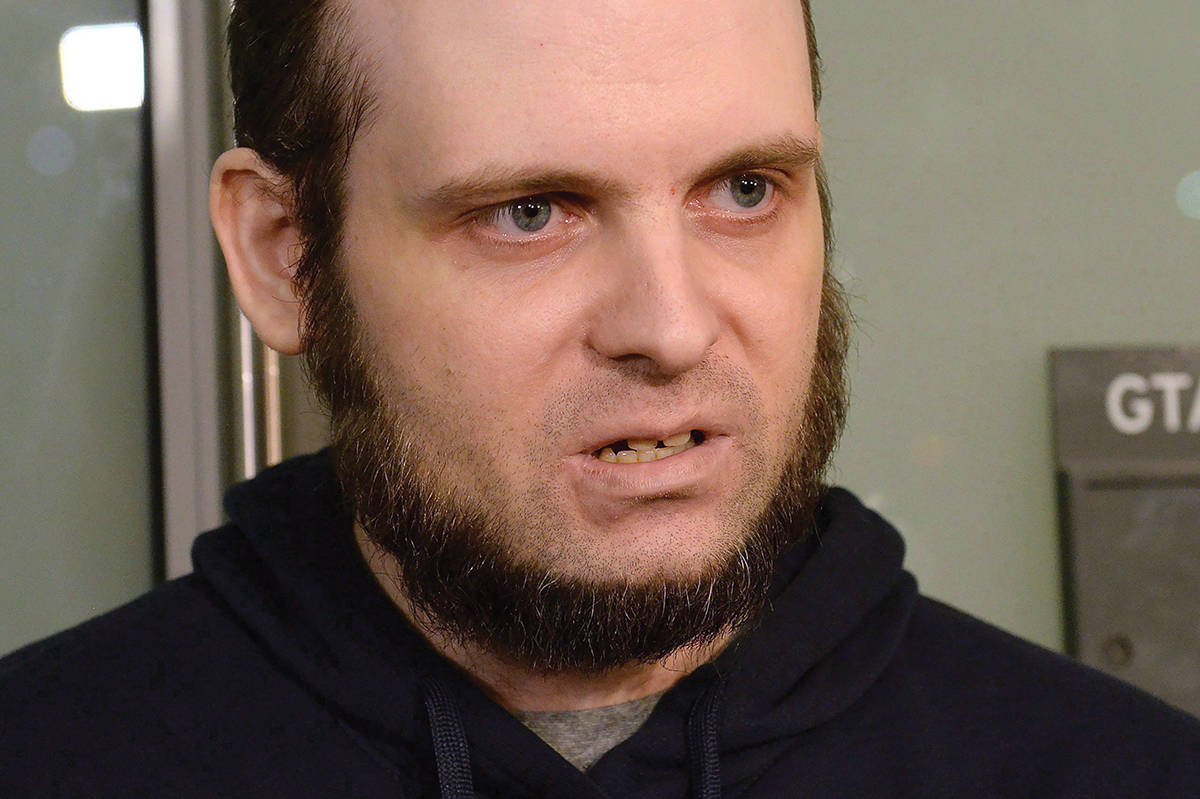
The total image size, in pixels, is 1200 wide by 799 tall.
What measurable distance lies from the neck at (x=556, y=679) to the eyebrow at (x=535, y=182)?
0.37m

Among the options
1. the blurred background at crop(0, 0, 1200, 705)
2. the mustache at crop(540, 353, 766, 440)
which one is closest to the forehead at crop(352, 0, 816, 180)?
the mustache at crop(540, 353, 766, 440)

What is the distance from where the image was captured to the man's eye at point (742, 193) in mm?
1087

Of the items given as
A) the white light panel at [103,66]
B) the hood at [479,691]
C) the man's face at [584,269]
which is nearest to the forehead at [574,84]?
the man's face at [584,269]

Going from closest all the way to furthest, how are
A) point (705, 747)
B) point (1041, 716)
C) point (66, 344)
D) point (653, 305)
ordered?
point (653, 305) < point (705, 747) < point (1041, 716) < point (66, 344)

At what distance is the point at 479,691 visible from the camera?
43.4 inches

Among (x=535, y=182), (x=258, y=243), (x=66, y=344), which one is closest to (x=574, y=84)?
(x=535, y=182)

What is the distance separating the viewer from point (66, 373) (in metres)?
1.62

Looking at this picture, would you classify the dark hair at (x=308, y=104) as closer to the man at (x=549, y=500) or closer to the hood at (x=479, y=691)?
the man at (x=549, y=500)

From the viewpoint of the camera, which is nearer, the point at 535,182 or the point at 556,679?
the point at 535,182

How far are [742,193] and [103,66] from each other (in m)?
0.97

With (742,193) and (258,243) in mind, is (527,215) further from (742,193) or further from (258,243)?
(258,243)

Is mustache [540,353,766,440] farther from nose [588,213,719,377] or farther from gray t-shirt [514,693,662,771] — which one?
gray t-shirt [514,693,662,771]

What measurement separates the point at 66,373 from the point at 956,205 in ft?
3.69

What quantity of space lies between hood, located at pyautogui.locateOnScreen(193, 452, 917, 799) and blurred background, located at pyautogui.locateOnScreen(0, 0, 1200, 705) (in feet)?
1.32
